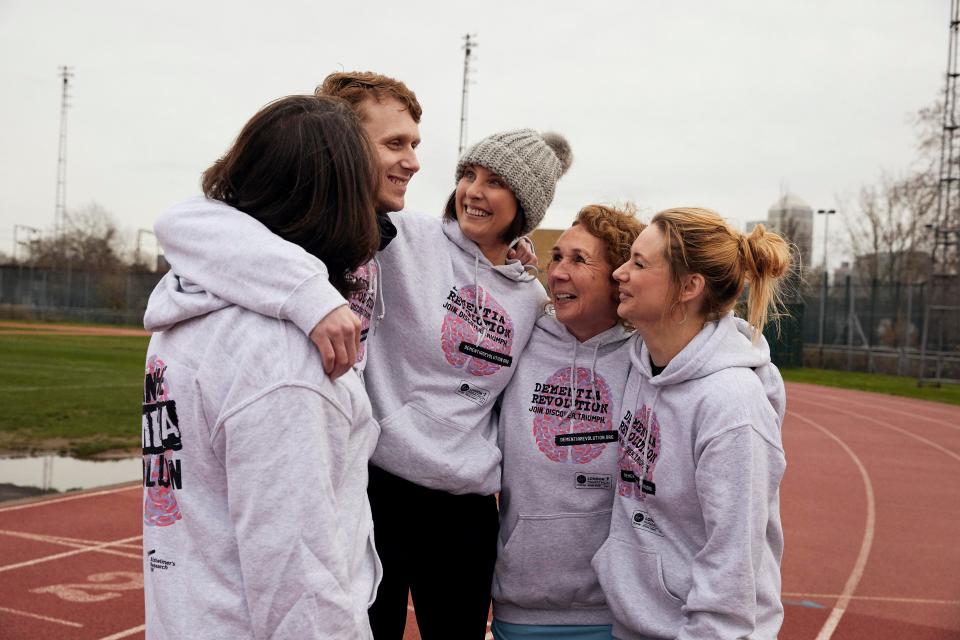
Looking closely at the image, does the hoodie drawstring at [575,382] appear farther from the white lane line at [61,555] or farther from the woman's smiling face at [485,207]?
the white lane line at [61,555]

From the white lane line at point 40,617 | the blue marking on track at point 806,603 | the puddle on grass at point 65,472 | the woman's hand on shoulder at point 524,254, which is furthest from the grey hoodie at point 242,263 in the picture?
the puddle on grass at point 65,472

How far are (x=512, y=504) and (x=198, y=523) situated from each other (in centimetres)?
131

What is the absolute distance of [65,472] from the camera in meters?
10.1

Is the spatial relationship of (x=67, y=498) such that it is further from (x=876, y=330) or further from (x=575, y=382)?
(x=876, y=330)

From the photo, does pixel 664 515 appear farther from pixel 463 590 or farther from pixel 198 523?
pixel 198 523

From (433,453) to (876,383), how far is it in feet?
81.7

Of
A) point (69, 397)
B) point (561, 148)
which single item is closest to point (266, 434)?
point (561, 148)

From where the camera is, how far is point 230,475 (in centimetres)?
151

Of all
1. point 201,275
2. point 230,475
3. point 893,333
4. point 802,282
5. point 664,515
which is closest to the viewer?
point 230,475

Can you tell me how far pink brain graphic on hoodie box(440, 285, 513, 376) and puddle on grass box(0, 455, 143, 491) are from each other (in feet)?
25.3

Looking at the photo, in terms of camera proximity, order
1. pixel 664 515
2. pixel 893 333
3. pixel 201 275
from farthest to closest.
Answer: pixel 893 333
pixel 664 515
pixel 201 275

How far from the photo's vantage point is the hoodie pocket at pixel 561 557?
8.75ft

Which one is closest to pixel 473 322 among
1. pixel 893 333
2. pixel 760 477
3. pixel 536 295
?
pixel 536 295

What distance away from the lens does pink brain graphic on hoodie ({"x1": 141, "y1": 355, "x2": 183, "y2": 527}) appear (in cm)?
161
